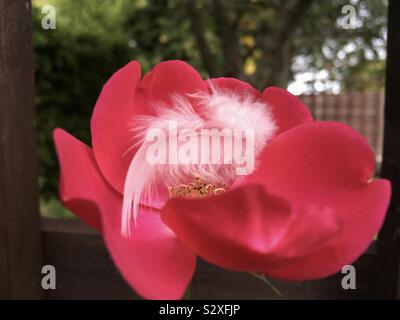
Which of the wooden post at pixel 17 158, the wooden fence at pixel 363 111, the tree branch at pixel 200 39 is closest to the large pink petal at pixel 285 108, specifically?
the wooden post at pixel 17 158

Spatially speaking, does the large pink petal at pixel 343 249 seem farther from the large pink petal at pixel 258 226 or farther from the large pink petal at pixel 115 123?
the large pink petal at pixel 115 123

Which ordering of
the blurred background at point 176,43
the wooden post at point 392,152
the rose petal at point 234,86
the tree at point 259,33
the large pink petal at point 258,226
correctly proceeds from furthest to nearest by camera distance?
A: the blurred background at point 176,43, the tree at point 259,33, the wooden post at point 392,152, the rose petal at point 234,86, the large pink petal at point 258,226

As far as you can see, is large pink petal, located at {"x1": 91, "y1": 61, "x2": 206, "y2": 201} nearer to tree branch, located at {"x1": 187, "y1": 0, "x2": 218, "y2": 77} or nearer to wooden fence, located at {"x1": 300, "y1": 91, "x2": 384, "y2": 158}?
tree branch, located at {"x1": 187, "y1": 0, "x2": 218, "y2": 77}

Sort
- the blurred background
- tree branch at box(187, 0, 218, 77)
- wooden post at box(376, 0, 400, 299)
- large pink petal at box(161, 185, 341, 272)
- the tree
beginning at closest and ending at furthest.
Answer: large pink petal at box(161, 185, 341, 272), wooden post at box(376, 0, 400, 299), the tree, the blurred background, tree branch at box(187, 0, 218, 77)

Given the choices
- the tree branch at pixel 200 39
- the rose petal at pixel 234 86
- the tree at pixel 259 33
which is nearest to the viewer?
the rose petal at pixel 234 86

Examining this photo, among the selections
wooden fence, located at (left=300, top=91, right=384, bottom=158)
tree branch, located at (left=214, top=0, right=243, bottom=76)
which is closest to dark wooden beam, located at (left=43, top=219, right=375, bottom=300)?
tree branch, located at (left=214, top=0, right=243, bottom=76)

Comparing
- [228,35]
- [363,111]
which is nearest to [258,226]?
[228,35]

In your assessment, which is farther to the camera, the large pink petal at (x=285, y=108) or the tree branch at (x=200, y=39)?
the tree branch at (x=200, y=39)
